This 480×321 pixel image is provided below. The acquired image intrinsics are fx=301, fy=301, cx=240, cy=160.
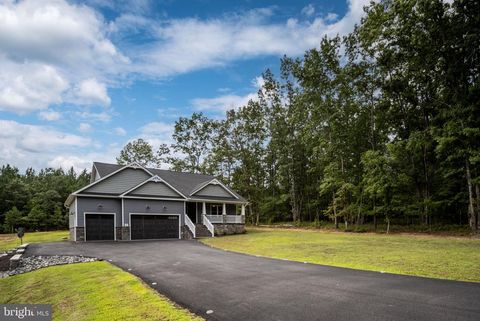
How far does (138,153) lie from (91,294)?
43.0 meters

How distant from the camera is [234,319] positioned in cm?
473

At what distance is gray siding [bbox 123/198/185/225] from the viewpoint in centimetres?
2187

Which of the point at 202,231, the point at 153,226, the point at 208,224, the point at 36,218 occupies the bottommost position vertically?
the point at 36,218

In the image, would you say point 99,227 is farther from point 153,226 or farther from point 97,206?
point 153,226

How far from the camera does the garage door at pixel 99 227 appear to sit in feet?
67.9

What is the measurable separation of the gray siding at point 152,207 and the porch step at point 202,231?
1.35 meters

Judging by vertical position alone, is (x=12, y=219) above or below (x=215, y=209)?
below

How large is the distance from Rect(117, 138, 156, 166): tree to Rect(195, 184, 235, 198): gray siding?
22.8 m

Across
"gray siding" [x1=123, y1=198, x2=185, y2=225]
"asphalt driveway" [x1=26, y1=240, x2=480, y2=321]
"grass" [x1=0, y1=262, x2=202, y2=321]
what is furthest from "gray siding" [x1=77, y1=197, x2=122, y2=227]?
"asphalt driveway" [x1=26, y1=240, x2=480, y2=321]

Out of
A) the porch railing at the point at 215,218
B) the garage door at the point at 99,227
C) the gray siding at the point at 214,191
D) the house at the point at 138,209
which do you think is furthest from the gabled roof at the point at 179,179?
the garage door at the point at 99,227

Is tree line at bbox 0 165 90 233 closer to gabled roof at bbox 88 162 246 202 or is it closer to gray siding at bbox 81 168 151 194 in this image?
gabled roof at bbox 88 162 246 202

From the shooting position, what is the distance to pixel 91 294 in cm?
669

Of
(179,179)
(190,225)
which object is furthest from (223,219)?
(179,179)

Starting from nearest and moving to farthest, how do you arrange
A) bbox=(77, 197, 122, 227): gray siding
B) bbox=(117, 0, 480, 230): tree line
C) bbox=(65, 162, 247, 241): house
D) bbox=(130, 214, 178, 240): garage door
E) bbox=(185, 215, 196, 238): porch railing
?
1. bbox=(117, 0, 480, 230): tree line
2. bbox=(77, 197, 122, 227): gray siding
3. bbox=(65, 162, 247, 241): house
4. bbox=(130, 214, 178, 240): garage door
5. bbox=(185, 215, 196, 238): porch railing
